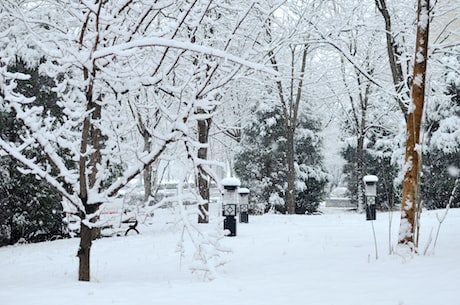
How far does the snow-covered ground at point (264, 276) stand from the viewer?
3803 millimetres

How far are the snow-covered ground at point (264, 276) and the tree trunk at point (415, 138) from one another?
1.58 feet

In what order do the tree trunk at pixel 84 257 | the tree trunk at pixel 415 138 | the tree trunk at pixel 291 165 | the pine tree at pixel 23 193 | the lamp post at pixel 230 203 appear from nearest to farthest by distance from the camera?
the tree trunk at pixel 84 257 → the tree trunk at pixel 415 138 → the lamp post at pixel 230 203 → the pine tree at pixel 23 193 → the tree trunk at pixel 291 165

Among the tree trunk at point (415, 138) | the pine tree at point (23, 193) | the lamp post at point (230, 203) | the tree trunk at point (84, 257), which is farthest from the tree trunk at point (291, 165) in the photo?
the tree trunk at point (84, 257)

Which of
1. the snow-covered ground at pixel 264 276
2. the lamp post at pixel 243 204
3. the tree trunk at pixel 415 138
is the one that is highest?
the tree trunk at pixel 415 138

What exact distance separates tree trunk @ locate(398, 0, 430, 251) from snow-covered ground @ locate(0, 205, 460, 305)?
0.48 metres

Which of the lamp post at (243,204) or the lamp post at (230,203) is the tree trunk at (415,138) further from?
the lamp post at (243,204)

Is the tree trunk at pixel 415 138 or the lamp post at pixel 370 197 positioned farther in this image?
the lamp post at pixel 370 197

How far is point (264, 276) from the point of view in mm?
4910

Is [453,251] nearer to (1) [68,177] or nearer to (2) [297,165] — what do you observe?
(1) [68,177]

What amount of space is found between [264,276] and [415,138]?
248 centimetres

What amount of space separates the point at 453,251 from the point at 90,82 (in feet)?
14.9

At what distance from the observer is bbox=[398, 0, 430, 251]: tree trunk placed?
577cm

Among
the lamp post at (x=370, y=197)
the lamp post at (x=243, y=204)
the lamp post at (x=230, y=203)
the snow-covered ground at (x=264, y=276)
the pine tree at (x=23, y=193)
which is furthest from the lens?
the lamp post at (x=243, y=204)

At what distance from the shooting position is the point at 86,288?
4355mm
